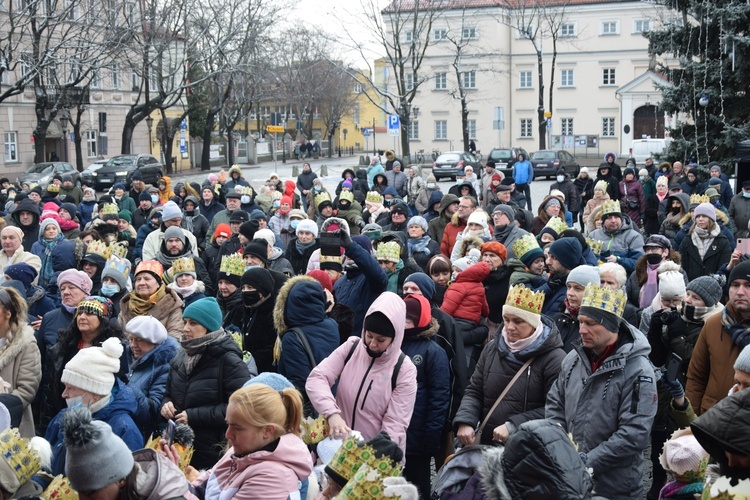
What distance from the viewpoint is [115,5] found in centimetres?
3225

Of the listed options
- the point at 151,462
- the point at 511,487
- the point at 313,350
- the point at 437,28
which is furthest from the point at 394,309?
A: the point at 437,28

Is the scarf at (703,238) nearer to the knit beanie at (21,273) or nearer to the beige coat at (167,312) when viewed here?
the beige coat at (167,312)

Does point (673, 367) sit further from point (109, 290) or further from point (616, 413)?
point (109, 290)

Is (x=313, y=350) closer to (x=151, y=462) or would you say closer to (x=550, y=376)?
(x=550, y=376)

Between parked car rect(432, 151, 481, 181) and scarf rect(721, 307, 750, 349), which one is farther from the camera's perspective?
parked car rect(432, 151, 481, 181)

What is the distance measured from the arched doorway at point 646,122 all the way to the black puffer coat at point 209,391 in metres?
66.3

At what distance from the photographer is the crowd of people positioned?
3623 millimetres

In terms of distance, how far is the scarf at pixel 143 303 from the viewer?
24.7ft

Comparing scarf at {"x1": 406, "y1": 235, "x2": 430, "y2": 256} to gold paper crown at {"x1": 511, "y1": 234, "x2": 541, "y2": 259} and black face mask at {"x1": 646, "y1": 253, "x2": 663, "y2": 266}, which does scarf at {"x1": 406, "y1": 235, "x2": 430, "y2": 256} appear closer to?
gold paper crown at {"x1": 511, "y1": 234, "x2": 541, "y2": 259}

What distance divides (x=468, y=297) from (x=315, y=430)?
3.01 metres

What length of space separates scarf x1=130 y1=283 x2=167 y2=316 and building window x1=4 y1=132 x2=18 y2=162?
4492 cm

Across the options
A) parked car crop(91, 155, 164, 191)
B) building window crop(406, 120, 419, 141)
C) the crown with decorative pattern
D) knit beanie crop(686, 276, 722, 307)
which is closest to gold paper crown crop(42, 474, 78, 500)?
the crown with decorative pattern

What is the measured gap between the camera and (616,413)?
494 centimetres

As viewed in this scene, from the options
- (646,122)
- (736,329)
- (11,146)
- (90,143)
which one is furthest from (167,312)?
(646,122)
